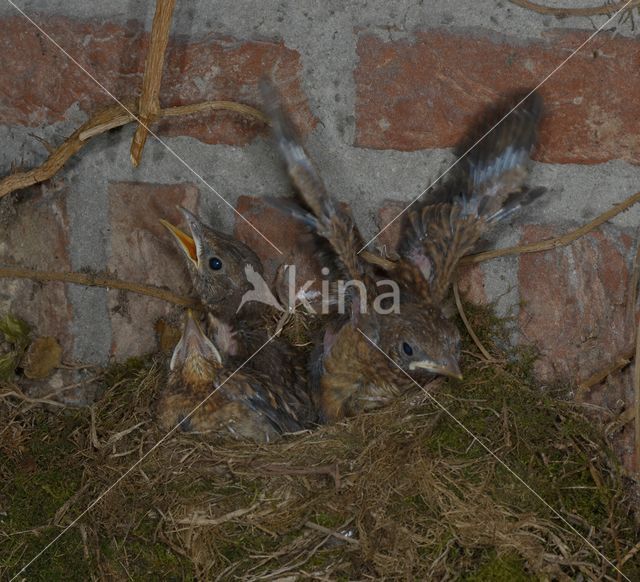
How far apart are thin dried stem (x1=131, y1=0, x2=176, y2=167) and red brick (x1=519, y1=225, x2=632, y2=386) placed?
2.56 feet

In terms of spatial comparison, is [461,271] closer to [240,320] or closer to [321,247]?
[321,247]

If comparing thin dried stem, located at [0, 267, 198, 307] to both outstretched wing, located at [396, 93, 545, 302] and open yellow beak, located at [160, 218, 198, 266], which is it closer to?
open yellow beak, located at [160, 218, 198, 266]

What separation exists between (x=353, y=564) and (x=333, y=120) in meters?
0.87

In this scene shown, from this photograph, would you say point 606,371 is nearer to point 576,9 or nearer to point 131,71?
point 576,9

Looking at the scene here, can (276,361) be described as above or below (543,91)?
below

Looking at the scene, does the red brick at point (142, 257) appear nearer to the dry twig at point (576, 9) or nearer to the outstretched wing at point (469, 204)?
the outstretched wing at point (469, 204)

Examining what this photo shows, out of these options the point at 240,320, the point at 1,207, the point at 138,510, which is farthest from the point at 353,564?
the point at 1,207

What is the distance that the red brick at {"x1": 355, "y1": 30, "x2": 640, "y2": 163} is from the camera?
1.79m

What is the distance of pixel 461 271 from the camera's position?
199cm

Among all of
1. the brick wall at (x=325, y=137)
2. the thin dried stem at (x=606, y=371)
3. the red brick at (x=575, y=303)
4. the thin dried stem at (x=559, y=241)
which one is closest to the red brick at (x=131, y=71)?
the brick wall at (x=325, y=137)

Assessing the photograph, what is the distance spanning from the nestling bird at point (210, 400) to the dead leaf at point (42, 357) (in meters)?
0.28

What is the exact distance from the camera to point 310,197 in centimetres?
A: 183

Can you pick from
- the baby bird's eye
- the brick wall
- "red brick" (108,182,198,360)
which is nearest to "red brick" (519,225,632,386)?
the brick wall

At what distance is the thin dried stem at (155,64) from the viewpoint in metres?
1.71
